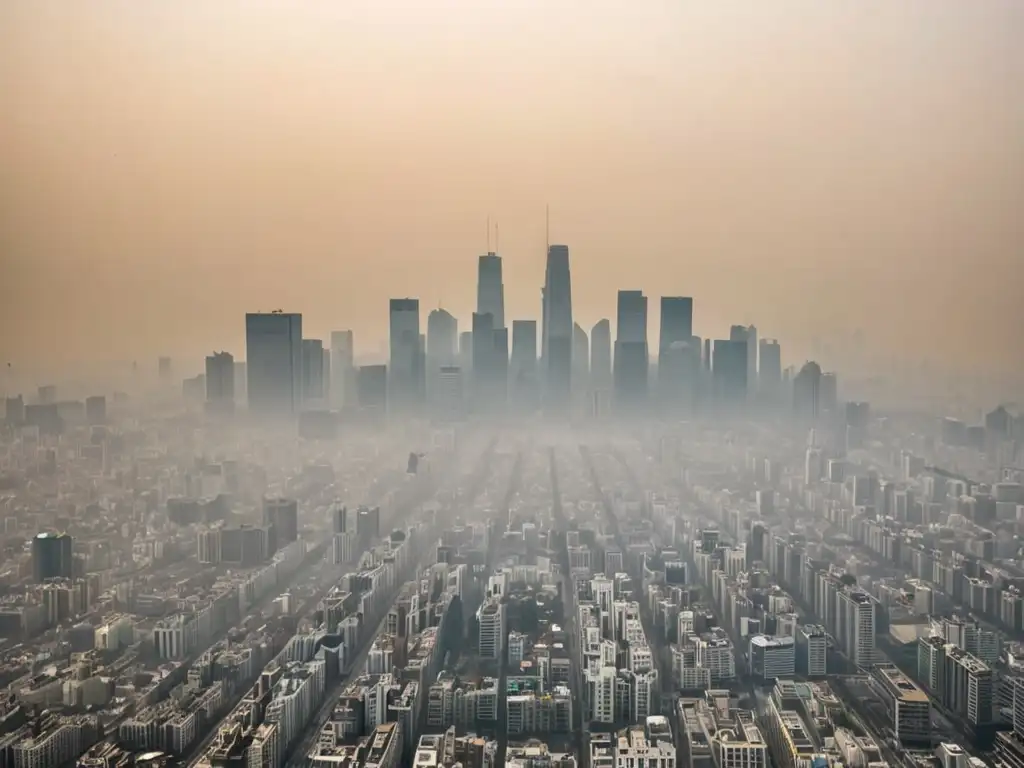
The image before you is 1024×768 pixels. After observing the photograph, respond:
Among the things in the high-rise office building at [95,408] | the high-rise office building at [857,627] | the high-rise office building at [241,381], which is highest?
the high-rise office building at [241,381]

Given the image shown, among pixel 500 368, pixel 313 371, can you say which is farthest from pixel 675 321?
pixel 313 371

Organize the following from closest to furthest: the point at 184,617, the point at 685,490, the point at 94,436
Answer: the point at 184,617, the point at 94,436, the point at 685,490

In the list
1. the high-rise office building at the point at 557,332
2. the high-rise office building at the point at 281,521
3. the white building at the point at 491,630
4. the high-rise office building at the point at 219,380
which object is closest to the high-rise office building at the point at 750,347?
the high-rise office building at the point at 557,332

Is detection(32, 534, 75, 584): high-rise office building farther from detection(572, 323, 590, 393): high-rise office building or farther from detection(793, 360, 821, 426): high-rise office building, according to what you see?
detection(793, 360, 821, 426): high-rise office building

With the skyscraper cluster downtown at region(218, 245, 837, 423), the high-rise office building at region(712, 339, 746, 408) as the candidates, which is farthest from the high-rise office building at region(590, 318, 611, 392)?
the high-rise office building at region(712, 339, 746, 408)

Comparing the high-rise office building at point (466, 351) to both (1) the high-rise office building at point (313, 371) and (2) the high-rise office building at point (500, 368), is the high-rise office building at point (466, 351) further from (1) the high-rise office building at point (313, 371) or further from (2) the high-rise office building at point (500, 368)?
(1) the high-rise office building at point (313, 371)

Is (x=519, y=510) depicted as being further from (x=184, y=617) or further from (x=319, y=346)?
(x=184, y=617)

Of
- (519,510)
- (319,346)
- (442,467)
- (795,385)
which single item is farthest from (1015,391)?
(319,346)

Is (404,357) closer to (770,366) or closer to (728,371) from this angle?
(728,371)
